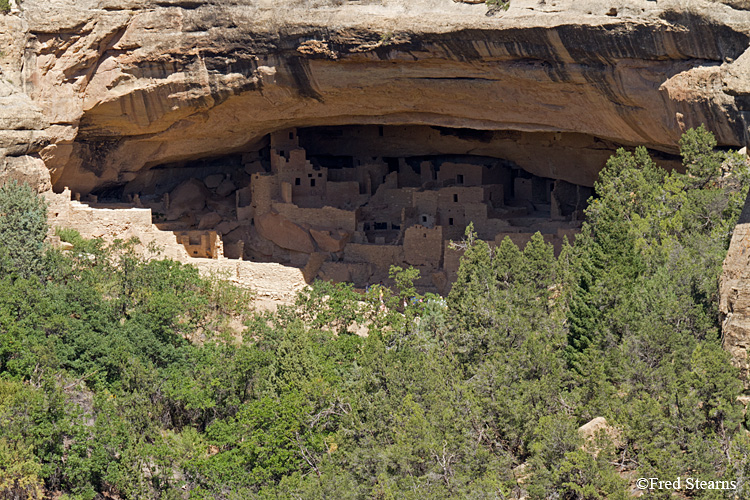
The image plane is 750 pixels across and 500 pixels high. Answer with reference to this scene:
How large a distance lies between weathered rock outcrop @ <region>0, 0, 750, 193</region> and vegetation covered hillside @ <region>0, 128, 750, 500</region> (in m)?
1.26

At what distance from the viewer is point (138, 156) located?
98.0ft

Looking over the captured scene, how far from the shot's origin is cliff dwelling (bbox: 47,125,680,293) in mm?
28516

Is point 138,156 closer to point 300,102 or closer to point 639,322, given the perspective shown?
point 300,102

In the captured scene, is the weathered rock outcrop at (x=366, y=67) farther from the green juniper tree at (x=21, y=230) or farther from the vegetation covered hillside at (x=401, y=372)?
Answer: the vegetation covered hillside at (x=401, y=372)

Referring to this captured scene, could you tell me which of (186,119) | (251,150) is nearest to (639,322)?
(186,119)

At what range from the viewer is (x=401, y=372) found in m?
20.2

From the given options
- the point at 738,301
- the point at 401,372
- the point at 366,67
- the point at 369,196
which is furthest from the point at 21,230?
the point at 738,301

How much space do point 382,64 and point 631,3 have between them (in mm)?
5217

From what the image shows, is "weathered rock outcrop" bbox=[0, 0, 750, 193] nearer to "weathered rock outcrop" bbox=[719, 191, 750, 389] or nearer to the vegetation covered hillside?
the vegetation covered hillside

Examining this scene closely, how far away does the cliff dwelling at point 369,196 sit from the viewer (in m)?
28.5

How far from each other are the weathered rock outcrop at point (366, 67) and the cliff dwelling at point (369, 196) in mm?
1951

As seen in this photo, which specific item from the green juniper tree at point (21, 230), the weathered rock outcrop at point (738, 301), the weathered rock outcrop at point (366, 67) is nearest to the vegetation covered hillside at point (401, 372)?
the green juniper tree at point (21, 230)

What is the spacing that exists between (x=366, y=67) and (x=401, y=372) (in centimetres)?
798

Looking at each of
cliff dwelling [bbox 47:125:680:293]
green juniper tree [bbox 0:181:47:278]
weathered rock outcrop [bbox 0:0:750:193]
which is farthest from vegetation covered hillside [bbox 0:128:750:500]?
cliff dwelling [bbox 47:125:680:293]
